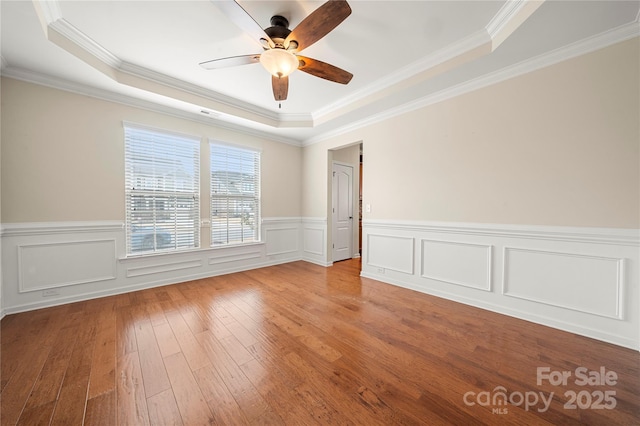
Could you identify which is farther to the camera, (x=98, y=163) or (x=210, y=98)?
(x=210, y=98)

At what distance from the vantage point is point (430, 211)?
3264mm

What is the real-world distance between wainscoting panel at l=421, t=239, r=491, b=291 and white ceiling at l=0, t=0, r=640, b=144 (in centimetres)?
199

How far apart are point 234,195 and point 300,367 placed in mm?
3365

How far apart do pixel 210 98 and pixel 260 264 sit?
3079 millimetres

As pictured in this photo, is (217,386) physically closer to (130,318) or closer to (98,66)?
(130,318)

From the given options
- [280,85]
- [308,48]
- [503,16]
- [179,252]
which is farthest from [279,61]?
[179,252]

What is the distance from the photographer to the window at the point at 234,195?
4.14 m

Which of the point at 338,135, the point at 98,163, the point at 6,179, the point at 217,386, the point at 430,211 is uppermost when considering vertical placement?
the point at 338,135

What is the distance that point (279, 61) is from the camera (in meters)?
2.08

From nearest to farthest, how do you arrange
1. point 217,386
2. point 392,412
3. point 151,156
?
point 392,412 < point 217,386 < point 151,156

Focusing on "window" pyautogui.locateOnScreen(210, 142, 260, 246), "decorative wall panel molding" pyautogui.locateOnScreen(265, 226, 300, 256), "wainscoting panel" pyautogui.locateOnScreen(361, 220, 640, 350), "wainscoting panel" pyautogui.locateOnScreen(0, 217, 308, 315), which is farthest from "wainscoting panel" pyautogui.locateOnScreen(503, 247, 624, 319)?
"wainscoting panel" pyautogui.locateOnScreen(0, 217, 308, 315)

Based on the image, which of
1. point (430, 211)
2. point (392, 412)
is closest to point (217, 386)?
point (392, 412)

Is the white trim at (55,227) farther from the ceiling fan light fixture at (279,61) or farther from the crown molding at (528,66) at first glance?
the crown molding at (528,66)

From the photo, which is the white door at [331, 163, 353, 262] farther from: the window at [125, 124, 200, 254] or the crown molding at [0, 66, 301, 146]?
the window at [125, 124, 200, 254]
